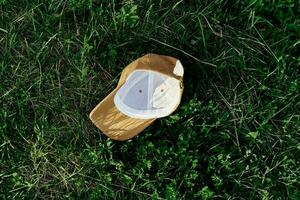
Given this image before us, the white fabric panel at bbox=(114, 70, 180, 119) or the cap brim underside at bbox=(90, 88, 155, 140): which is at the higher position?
the white fabric panel at bbox=(114, 70, 180, 119)

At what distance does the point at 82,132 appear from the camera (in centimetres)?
310

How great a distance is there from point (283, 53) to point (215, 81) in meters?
0.38

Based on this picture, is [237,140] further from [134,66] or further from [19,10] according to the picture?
[19,10]

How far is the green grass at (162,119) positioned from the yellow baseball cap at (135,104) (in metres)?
0.06

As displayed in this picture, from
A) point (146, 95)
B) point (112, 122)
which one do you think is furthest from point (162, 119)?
point (112, 122)

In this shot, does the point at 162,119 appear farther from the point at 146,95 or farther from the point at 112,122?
the point at 112,122

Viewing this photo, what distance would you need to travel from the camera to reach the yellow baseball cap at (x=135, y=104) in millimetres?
3057

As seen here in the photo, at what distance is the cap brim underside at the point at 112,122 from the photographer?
306 centimetres

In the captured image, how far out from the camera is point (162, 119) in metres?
3.10

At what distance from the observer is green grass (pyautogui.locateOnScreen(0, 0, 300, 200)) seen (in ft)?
10.1

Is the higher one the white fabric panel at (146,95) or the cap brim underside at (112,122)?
the white fabric panel at (146,95)

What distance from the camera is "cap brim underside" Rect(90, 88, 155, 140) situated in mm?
3062

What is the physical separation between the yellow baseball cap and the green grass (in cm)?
6

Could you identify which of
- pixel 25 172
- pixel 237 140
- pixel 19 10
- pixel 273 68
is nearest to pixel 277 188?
pixel 237 140
